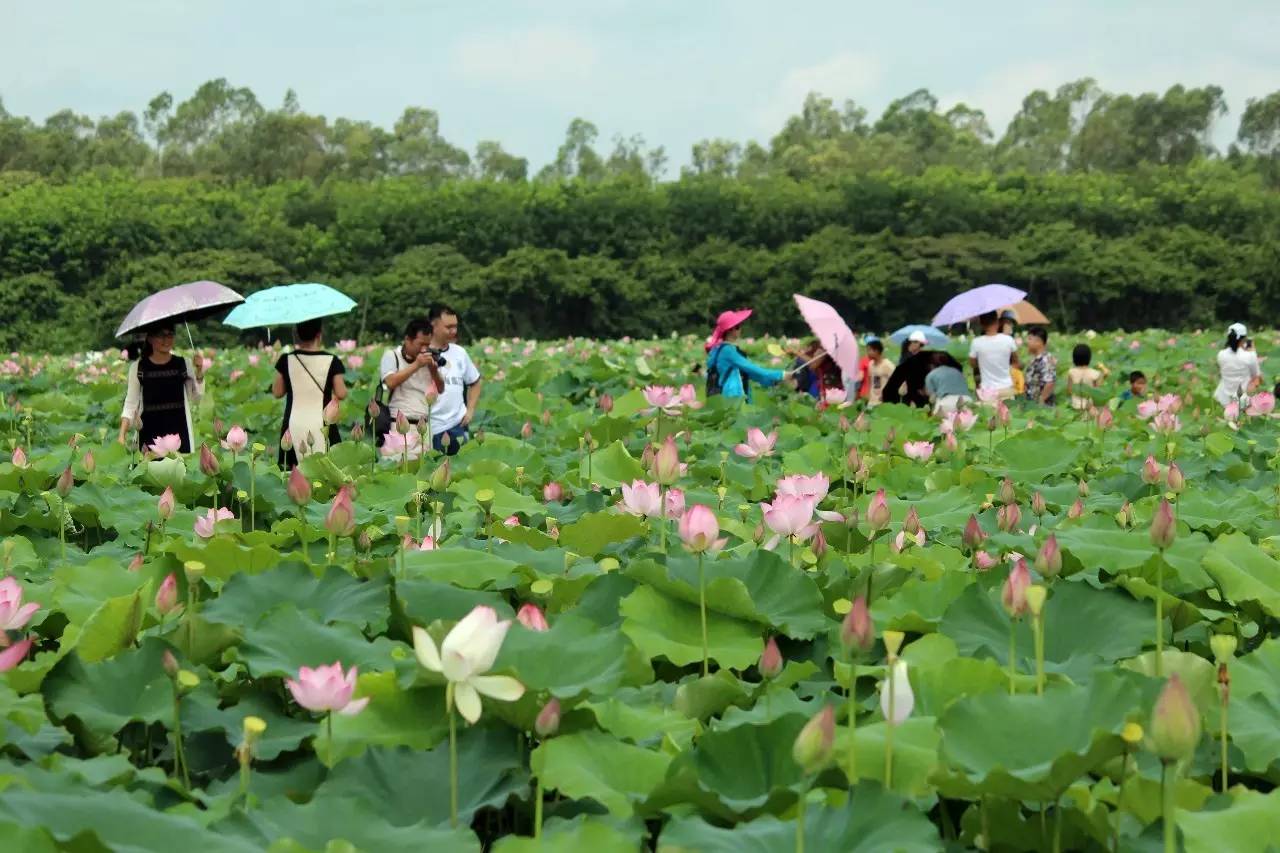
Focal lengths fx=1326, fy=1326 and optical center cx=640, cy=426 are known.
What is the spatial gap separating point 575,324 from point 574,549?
2697cm

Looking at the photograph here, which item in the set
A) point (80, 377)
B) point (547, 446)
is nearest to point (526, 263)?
point (80, 377)

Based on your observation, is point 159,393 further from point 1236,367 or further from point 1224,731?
point 1236,367

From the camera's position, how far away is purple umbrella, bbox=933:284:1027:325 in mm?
9211

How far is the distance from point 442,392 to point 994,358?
3.73 metres

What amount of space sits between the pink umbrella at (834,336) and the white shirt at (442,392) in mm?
1897

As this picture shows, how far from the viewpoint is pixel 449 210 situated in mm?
29516

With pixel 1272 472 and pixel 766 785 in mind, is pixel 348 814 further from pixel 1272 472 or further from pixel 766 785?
pixel 1272 472

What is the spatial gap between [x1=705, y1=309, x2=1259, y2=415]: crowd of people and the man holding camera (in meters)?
1.46

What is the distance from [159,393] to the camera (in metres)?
5.00

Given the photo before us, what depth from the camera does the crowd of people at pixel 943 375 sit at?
6512 mm

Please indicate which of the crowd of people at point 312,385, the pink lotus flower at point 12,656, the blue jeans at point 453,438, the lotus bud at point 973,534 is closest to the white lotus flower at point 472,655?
the pink lotus flower at point 12,656

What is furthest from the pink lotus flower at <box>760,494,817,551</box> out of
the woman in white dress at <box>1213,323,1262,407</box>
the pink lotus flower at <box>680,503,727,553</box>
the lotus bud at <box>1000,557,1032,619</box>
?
the woman in white dress at <box>1213,323,1262,407</box>

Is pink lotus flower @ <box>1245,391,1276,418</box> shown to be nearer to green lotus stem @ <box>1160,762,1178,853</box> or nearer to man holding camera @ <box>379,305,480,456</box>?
man holding camera @ <box>379,305,480,456</box>

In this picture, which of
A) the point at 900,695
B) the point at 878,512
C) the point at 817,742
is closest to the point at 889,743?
the point at 900,695
